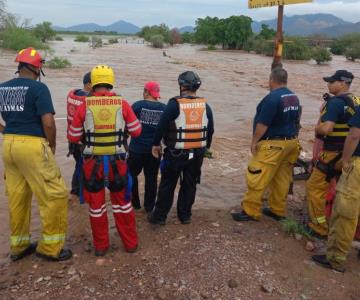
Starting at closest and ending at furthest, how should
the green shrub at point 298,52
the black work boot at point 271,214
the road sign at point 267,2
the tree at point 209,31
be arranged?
1. the black work boot at point 271,214
2. the road sign at point 267,2
3. the green shrub at point 298,52
4. the tree at point 209,31

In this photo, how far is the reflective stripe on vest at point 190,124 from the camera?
176 inches

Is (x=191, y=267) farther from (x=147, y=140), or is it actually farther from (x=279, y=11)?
(x=279, y=11)

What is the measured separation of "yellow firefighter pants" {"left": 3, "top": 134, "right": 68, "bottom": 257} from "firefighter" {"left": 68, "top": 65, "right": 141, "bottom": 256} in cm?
28

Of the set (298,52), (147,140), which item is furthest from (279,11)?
(298,52)

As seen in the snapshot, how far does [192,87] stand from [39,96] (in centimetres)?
157

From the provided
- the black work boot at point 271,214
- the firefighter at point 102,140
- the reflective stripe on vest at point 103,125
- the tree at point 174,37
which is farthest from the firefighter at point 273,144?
the tree at point 174,37

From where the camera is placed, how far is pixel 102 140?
3977mm

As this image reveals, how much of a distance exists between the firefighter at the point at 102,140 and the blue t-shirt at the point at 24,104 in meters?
0.31

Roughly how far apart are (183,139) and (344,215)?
69.6 inches

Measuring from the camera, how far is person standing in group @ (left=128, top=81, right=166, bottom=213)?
4.90 m

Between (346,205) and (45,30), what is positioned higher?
(45,30)

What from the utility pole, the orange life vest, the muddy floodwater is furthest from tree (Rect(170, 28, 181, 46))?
the orange life vest

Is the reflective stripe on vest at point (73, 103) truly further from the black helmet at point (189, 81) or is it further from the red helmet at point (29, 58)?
the black helmet at point (189, 81)

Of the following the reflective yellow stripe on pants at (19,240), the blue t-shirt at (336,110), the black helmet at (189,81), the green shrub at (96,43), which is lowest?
the reflective yellow stripe on pants at (19,240)
